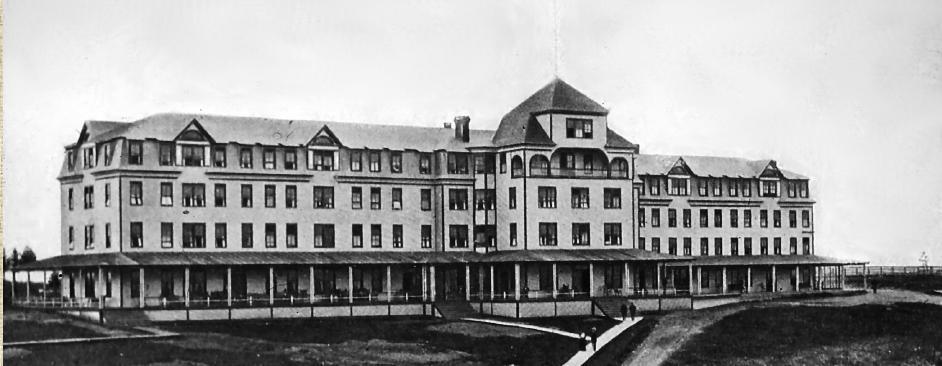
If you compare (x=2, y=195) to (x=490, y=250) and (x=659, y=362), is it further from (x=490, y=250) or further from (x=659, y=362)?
(x=490, y=250)

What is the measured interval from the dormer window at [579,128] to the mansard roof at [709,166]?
12.0 m

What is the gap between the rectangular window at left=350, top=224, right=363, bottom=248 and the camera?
54094 millimetres

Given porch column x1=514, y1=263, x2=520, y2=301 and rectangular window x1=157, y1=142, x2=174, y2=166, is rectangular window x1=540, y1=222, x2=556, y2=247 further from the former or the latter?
rectangular window x1=157, y1=142, x2=174, y2=166

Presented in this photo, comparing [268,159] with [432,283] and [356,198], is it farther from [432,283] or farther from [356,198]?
[432,283]

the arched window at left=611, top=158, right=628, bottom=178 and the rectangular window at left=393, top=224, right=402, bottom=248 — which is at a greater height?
the arched window at left=611, top=158, right=628, bottom=178

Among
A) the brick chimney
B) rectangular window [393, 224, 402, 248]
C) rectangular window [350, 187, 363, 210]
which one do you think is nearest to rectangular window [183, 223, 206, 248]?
rectangular window [350, 187, 363, 210]

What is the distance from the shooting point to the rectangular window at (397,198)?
55156 mm

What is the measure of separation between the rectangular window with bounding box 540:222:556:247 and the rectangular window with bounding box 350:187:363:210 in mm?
7892

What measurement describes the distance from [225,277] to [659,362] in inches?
730

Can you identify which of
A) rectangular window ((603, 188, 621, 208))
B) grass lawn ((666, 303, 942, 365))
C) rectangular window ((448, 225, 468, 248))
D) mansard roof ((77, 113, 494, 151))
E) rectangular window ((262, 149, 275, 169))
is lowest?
grass lawn ((666, 303, 942, 365))

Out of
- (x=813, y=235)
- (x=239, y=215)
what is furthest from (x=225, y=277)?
(x=813, y=235)

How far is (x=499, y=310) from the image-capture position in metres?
52.6

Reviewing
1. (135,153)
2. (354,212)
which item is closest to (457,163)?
(354,212)

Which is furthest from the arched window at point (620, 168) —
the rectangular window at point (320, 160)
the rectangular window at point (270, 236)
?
the rectangular window at point (270, 236)
